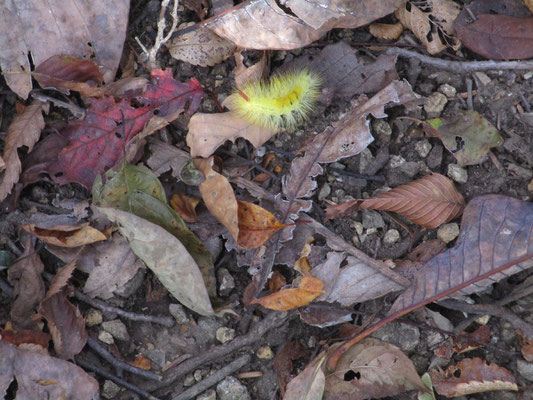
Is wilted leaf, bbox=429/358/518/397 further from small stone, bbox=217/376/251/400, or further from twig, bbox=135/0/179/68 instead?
twig, bbox=135/0/179/68

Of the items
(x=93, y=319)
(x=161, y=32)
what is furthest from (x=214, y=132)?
(x=93, y=319)

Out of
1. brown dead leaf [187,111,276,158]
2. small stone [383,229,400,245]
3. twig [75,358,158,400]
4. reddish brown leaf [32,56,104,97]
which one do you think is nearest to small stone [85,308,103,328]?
twig [75,358,158,400]

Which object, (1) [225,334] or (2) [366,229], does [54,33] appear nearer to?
(1) [225,334]

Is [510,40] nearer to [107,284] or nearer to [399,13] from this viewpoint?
[399,13]

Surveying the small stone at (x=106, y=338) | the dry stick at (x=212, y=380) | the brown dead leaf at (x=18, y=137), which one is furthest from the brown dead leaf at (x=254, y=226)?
the brown dead leaf at (x=18, y=137)

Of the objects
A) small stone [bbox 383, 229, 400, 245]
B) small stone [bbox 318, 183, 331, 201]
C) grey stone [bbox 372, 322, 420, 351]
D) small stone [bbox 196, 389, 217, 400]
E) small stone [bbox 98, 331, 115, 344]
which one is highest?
small stone [bbox 318, 183, 331, 201]

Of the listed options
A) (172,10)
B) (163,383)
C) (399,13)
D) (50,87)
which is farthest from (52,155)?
(399,13)

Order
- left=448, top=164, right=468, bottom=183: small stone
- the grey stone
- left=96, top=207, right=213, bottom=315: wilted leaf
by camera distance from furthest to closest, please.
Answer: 1. left=448, top=164, right=468, bottom=183: small stone
2. the grey stone
3. left=96, top=207, right=213, bottom=315: wilted leaf
